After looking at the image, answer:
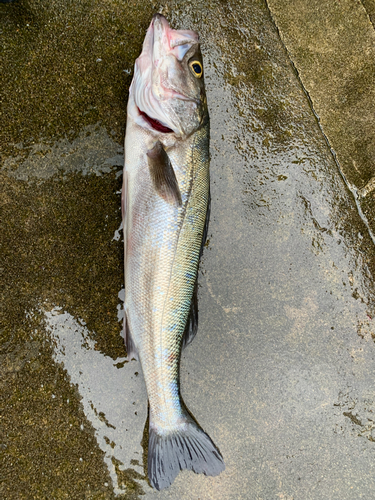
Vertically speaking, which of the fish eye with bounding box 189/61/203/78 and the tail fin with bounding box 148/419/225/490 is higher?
the fish eye with bounding box 189/61/203/78

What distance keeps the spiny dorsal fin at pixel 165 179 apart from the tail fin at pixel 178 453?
170 centimetres

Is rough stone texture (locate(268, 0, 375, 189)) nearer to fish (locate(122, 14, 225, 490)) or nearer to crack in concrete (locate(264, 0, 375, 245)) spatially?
crack in concrete (locate(264, 0, 375, 245))

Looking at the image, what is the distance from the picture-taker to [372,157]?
288 cm

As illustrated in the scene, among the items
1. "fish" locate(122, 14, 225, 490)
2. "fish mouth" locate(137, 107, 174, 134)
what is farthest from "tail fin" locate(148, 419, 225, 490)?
"fish mouth" locate(137, 107, 174, 134)

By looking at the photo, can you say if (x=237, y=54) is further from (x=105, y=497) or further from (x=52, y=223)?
(x=105, y=497)

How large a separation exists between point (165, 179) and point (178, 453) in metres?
2.05

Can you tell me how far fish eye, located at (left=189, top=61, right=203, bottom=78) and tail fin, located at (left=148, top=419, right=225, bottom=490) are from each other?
266cm

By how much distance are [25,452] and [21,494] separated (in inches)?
12.0

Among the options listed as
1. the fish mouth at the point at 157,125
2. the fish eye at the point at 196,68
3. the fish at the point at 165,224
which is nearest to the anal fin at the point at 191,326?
the fish at the point at 165,224

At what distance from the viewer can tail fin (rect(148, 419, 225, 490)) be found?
7.56 ft

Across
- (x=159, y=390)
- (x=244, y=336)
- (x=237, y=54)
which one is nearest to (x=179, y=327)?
(x=159, y=390)

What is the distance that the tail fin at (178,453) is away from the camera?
2305 mm

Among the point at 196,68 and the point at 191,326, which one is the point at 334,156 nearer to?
the point at 196,68

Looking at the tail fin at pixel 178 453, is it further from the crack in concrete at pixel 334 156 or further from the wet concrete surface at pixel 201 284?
the crack in concrete at pixel 334 156
